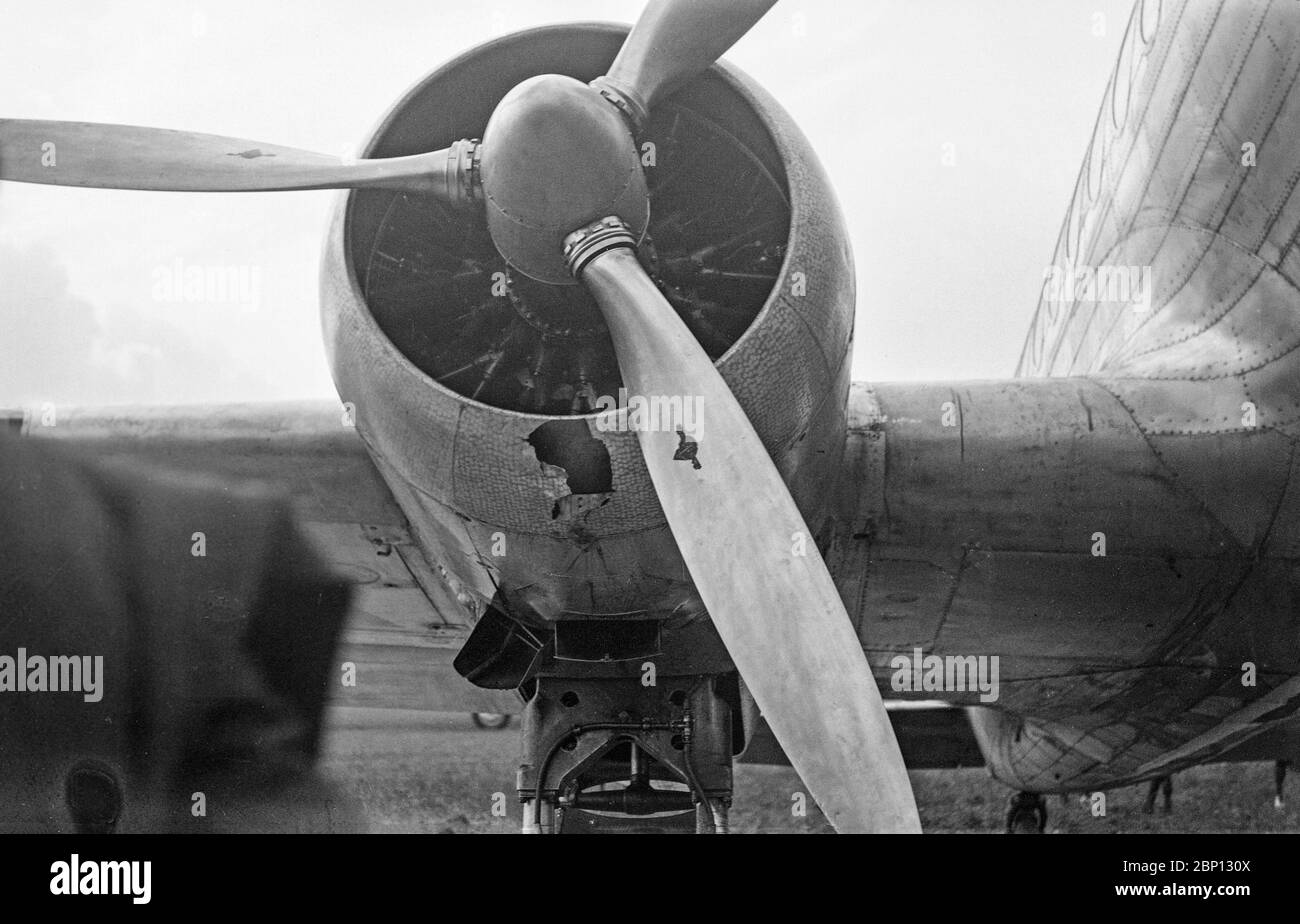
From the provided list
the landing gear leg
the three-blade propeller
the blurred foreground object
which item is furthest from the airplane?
the landing gear leg

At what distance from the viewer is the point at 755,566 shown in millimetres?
4266

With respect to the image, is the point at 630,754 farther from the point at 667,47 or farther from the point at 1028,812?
the point at 1028,812

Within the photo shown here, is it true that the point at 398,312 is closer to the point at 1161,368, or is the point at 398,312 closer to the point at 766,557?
the point at 766,557

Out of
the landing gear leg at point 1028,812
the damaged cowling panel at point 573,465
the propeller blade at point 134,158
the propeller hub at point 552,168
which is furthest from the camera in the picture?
the landing gear leg at point 1028,812

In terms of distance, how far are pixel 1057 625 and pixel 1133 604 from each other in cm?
39

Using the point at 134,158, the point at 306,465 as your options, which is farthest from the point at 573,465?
the point at 134,158

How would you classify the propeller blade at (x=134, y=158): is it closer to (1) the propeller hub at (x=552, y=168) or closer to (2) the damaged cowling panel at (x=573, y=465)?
(1) the propeller hub at (x=552, y=168)

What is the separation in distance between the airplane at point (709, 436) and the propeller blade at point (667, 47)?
1 cm

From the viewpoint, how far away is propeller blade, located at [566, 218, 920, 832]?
3.94m

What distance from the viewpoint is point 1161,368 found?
20.2 ft

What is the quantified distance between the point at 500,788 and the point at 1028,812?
450 centimetres

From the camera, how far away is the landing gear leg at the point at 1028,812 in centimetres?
934

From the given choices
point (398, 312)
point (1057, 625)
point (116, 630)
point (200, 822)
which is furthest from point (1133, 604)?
point (200, 822)

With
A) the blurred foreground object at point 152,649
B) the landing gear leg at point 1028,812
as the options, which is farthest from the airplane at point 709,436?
the landing gear leg at point 1028,812
